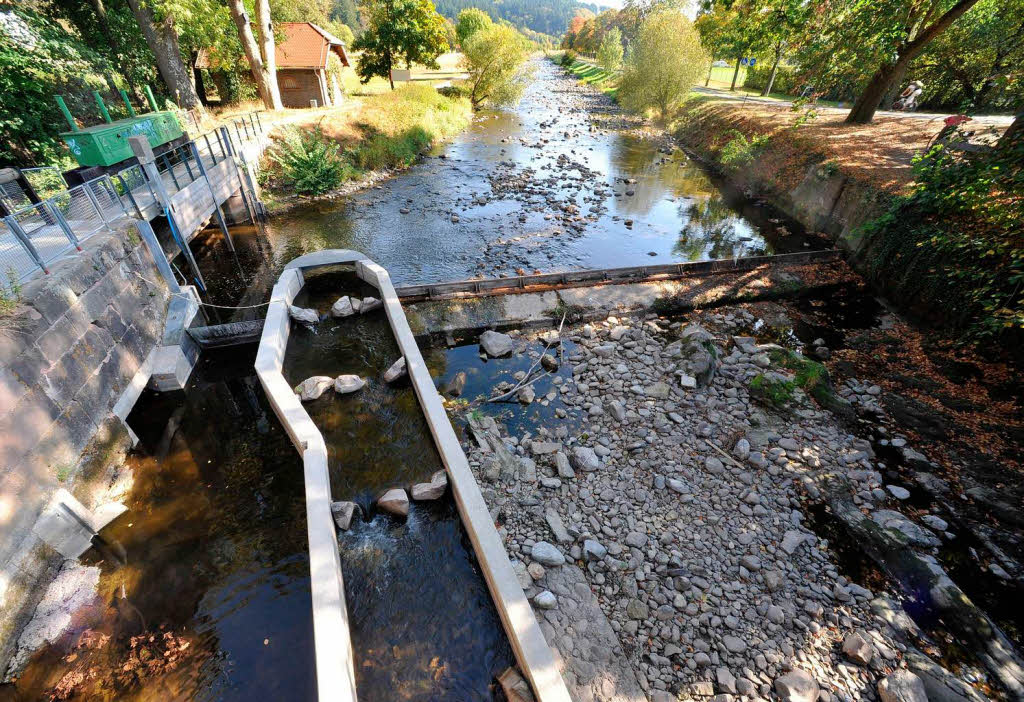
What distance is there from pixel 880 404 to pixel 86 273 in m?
16.0

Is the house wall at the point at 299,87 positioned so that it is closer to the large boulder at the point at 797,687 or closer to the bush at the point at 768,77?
the bush at the point at 768,77

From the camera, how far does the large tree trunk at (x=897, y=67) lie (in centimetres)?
1367

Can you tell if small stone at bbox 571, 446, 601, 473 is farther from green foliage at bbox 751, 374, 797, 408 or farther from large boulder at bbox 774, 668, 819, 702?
green foliage at bbox 751, 374, 797, 408

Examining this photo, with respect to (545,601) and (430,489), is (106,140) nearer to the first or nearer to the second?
(430,489)

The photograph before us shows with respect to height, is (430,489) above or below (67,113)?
below

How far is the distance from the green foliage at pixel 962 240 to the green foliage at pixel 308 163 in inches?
850

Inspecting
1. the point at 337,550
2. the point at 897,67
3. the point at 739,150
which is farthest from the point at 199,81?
the point at 897,67

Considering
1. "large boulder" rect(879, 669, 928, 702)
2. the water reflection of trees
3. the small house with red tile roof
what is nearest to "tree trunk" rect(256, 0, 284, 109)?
the small house with red tile roof

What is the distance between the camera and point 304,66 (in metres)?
27.5

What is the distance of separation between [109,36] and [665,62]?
34.0m

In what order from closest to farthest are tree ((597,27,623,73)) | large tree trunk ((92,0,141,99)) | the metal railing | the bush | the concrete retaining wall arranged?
the concrete retaining wall < the metal railing < large tree trunk ((92,0,141,99)) < the bush < tree ((597,27,623,73))

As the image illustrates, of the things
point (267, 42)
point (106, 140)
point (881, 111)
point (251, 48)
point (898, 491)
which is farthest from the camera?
point (881, 111)

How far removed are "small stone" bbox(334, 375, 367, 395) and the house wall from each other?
95.3 ft

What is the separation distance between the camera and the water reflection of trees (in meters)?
16.9
